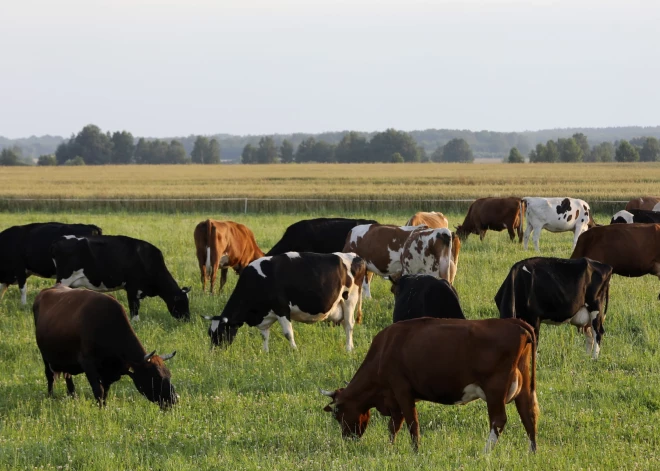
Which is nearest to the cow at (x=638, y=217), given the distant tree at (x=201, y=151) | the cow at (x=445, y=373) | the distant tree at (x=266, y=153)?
the cow at (x=445, y=373)

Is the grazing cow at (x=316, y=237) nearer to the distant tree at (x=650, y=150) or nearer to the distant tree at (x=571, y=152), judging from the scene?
the distant tree at (x=571, y=152)

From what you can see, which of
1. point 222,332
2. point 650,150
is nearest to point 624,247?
point 222,332

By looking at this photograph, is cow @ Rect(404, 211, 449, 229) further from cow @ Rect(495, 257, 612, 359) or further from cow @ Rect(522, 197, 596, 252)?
cow @ Rect(495, 257, 612, 359)

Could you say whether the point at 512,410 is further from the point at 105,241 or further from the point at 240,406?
the point at 105,241

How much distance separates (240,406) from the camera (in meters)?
9.52

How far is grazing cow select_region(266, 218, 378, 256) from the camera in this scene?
17.5 m

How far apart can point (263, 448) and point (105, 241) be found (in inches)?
297

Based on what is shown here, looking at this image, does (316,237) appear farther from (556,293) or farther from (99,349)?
(99,349)

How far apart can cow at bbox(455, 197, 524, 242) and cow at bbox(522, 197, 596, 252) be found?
138 centimetres

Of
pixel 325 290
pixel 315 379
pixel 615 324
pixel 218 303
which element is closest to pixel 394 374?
pixel 315 379

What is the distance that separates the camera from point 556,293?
1130 cm

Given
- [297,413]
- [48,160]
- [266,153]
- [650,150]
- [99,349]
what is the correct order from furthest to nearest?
[266,153], [48,160], [650,150], [99,349], [297,413]

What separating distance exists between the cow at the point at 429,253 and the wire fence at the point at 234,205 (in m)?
19.6

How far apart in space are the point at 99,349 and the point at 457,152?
14665 centimetres
